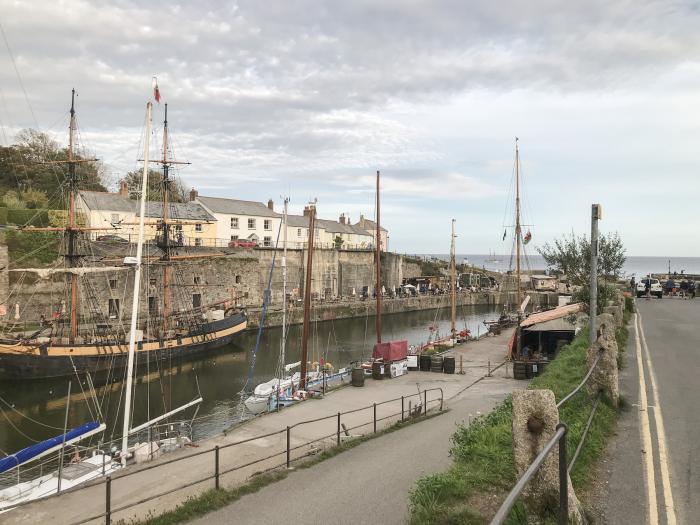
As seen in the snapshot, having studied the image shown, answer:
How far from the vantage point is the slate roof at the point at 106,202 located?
1988 inches

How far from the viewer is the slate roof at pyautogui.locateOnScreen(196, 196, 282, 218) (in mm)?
62688

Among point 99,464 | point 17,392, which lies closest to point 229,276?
point 17,392

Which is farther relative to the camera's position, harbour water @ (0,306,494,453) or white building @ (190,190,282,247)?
white building @ (190,190,282,247)

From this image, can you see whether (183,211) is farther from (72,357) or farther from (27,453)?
(27,453)

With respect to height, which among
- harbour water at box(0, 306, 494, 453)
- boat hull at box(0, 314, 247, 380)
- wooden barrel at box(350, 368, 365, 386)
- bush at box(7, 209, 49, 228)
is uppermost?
bush at box(7, 209, 49, 228)

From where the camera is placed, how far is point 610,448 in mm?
7855

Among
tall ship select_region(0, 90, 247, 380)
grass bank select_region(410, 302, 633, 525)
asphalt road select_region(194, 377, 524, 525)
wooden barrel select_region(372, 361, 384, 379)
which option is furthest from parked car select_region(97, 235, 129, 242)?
grass bank select_region(410, 302, 633, 525)

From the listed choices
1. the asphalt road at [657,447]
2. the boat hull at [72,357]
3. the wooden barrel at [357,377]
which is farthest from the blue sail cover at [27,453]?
the asphalt road at [657,447]

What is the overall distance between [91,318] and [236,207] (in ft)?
91.7

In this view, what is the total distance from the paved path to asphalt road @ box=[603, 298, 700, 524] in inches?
176

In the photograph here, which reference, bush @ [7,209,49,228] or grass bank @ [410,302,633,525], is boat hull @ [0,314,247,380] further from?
grass bank @ [410,302,633,525]

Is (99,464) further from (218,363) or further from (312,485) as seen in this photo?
(218,363)

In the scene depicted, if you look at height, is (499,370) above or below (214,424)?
above

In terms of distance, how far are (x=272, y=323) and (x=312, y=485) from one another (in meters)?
41.8
